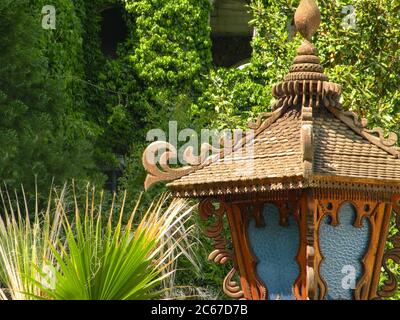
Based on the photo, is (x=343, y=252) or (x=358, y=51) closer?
(x=343, y=252)

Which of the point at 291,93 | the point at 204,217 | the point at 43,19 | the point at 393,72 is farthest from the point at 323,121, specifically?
the point at 43,19

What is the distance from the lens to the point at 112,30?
66.5 feet

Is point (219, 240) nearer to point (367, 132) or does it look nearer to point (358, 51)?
point (367, 132)

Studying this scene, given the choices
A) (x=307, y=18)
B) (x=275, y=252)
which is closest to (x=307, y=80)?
(x=307, y=18)

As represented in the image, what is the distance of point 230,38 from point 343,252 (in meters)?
17.9

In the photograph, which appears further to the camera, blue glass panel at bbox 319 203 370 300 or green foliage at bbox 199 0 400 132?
green foliage at bbox 199 0 400 132

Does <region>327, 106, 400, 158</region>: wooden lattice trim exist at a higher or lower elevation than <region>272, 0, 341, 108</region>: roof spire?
lower

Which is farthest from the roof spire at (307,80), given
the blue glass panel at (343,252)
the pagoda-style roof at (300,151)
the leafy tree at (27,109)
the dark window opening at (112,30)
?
the dark window opening at (112,30)

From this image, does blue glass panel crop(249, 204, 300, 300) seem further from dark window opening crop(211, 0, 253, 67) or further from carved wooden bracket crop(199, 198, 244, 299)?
dark window opening crop(211, 0, 253, 67)

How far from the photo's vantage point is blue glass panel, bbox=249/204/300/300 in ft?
20.6

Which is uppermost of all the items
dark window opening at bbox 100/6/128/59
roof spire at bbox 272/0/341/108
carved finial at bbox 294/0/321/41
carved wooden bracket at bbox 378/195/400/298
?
dark window opening at bbox 100/6/128/59

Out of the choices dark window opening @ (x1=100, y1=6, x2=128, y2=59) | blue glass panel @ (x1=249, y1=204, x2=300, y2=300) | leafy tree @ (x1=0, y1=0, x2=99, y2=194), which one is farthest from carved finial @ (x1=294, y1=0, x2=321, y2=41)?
dark window opening @ (x1=100, y1=6, x2=128, y2=59)

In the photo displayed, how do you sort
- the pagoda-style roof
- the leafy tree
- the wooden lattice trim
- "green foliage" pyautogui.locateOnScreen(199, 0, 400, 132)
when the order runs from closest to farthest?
the pagoda-style roof < the wooden lattice trim < "green foliage" pyautogui.locateOnScreen(199, 0, 400, 132) < the leafy tree

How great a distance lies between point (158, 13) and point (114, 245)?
1211cm
